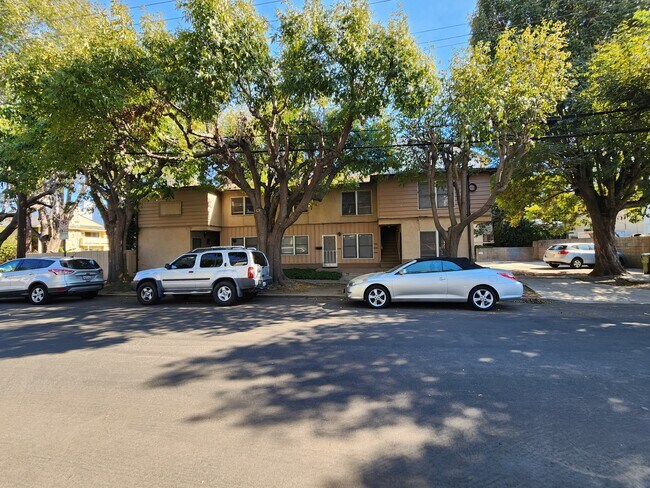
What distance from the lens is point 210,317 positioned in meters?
9.27

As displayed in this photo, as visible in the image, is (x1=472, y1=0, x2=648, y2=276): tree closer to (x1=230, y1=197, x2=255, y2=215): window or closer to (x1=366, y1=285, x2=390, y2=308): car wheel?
(x1=366, y1=285, x2=390, y2=308): car wheel

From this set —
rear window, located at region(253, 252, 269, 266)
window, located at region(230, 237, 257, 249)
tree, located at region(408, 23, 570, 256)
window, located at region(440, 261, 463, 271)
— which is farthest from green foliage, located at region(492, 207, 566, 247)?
rear window, located at region(253, 252, 269, 266)

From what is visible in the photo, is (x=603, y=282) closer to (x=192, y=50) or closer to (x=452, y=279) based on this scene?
(x=452, y=279)

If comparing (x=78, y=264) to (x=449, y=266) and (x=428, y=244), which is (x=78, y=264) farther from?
(x=428, y=244)

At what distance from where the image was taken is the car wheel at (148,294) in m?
11.8

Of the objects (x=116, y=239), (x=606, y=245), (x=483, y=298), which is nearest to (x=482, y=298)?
(x=483, y=298)

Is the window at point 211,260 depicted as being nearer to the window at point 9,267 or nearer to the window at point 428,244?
the window at point 9,267

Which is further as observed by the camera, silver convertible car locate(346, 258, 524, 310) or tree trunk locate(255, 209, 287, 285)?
tree trunk locate(255, 209, 287, 285)

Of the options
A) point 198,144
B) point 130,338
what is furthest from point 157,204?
point 130,338

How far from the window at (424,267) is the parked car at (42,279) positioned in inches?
434

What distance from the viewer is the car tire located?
974 centimetres

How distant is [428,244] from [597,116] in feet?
30.5

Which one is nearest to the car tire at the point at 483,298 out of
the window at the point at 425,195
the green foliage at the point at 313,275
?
the green foliage at the point at 313,275

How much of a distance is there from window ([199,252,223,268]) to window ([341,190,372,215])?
11.3 meters
